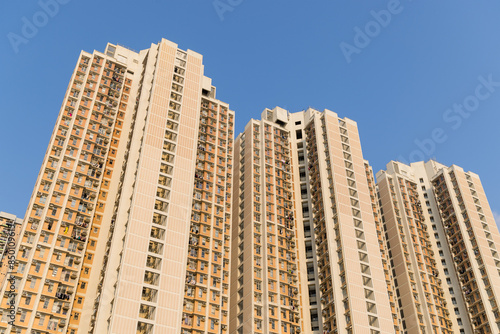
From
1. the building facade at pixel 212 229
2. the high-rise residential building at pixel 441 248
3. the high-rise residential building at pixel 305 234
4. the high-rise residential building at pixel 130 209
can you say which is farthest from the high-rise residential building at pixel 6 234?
the high-rise residential building at pixel 441 248

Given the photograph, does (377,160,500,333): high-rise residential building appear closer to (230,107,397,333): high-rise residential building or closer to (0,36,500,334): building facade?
(0,36,500,334): building facade

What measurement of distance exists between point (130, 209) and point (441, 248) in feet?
229

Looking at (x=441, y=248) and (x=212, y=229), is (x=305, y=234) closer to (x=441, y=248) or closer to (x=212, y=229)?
(x=212, y=229)

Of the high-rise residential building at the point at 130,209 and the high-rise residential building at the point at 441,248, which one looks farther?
the high-rise residential building at the point at 441,248

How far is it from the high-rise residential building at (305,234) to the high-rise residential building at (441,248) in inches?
462

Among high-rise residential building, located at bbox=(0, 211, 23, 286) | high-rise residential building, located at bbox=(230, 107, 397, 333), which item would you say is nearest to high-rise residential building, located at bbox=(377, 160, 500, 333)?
high-rise residential building, located at bbox=(230, 107, 397, 333)

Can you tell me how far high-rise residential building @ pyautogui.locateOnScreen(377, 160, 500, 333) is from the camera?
93.6 meters

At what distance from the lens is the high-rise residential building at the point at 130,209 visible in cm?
6022

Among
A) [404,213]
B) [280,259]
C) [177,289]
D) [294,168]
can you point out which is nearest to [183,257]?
[177,289]

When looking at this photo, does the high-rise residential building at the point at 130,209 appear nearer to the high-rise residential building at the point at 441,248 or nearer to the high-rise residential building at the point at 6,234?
the high-rise residential building at the point at 6,234

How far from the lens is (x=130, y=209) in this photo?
219 ft

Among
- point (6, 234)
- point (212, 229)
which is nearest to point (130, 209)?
point (212, 229)

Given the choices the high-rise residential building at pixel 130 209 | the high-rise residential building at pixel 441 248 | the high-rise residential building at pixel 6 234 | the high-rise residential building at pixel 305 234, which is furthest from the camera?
the high-rise residential building at pixel 6 234

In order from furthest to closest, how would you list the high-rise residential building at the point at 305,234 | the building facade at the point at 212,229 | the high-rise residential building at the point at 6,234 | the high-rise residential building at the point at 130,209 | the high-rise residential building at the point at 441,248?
1. the high-rise residential building at the point at 6,234
2. the high-rise residential building at the point at 441,248
3. the high-rise residential building at the point at 305,234
4. the building facade at the point at 212,229
5. the high-rise residential building at the point at 130,209
